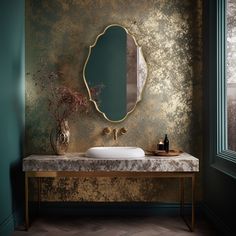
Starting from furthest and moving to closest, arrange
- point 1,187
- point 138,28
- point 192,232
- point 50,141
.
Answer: point 138,28 → point 50,141 → point 192,232 → point 1,187

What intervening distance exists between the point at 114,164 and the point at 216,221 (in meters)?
1.15

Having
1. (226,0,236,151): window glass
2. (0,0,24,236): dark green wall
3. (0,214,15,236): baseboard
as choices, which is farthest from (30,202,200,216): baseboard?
(226,0,236,151): window glass

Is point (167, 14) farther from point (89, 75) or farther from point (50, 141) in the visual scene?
point (50, 141)

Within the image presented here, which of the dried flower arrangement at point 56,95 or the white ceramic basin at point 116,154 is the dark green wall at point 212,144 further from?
the dried flower arrangement at point 56,95

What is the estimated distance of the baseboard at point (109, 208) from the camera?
4.45 meters

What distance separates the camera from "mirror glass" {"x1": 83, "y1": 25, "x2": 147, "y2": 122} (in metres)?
4.43

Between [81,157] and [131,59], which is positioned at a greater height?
[131,59]

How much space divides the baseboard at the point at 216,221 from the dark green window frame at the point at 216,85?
48 centimetres

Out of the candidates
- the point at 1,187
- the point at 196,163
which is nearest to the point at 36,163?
the point at 1,187

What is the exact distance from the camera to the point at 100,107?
4457mm

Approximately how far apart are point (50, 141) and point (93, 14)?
59.5 inches

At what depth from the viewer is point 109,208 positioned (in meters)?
4.46

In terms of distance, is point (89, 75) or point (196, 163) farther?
point (89, 75)

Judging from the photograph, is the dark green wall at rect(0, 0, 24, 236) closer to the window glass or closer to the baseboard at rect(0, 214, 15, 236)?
the baseboard at rect(0, 214, 15, 236)
